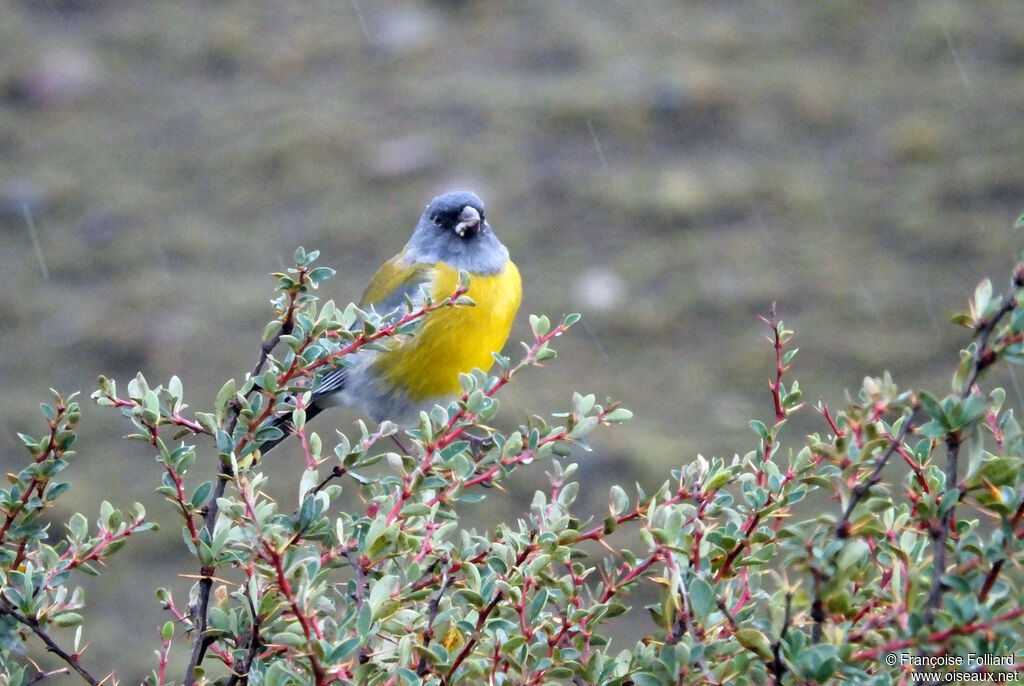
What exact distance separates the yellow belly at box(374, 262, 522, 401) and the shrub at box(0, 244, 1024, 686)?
1.03 metres

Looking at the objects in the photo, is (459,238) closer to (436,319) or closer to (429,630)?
(436,319)

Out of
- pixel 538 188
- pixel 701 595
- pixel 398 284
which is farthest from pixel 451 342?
pixel 538 188

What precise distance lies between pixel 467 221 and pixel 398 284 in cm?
23

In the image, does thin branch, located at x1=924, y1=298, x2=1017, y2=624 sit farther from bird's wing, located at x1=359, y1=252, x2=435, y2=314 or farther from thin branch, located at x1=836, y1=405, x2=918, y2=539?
bird's wing, located at x1=359, y1=252, x2=435, y2=314

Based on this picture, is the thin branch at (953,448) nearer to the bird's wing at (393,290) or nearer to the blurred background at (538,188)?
the bird's wing at (393,290)

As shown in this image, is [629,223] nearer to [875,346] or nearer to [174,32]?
[875,346]

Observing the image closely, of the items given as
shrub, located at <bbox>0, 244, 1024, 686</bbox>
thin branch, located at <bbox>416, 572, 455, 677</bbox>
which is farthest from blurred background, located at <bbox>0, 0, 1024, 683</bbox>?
thin branch, located at <bbox>416, 572, 455, 677</bbox>

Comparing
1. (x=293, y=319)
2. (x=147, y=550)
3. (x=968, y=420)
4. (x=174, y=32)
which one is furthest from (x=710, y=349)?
(x=174, y=32)

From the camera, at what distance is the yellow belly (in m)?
2.50

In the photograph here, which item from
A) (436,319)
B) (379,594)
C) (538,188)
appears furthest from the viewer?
(538,188)

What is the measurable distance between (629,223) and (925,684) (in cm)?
350

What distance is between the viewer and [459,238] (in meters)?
2.70

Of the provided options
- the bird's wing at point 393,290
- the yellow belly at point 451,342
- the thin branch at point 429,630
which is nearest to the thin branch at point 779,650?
the thin branch at point 429,630

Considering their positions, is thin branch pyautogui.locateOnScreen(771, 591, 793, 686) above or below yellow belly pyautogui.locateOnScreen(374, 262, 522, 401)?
below
